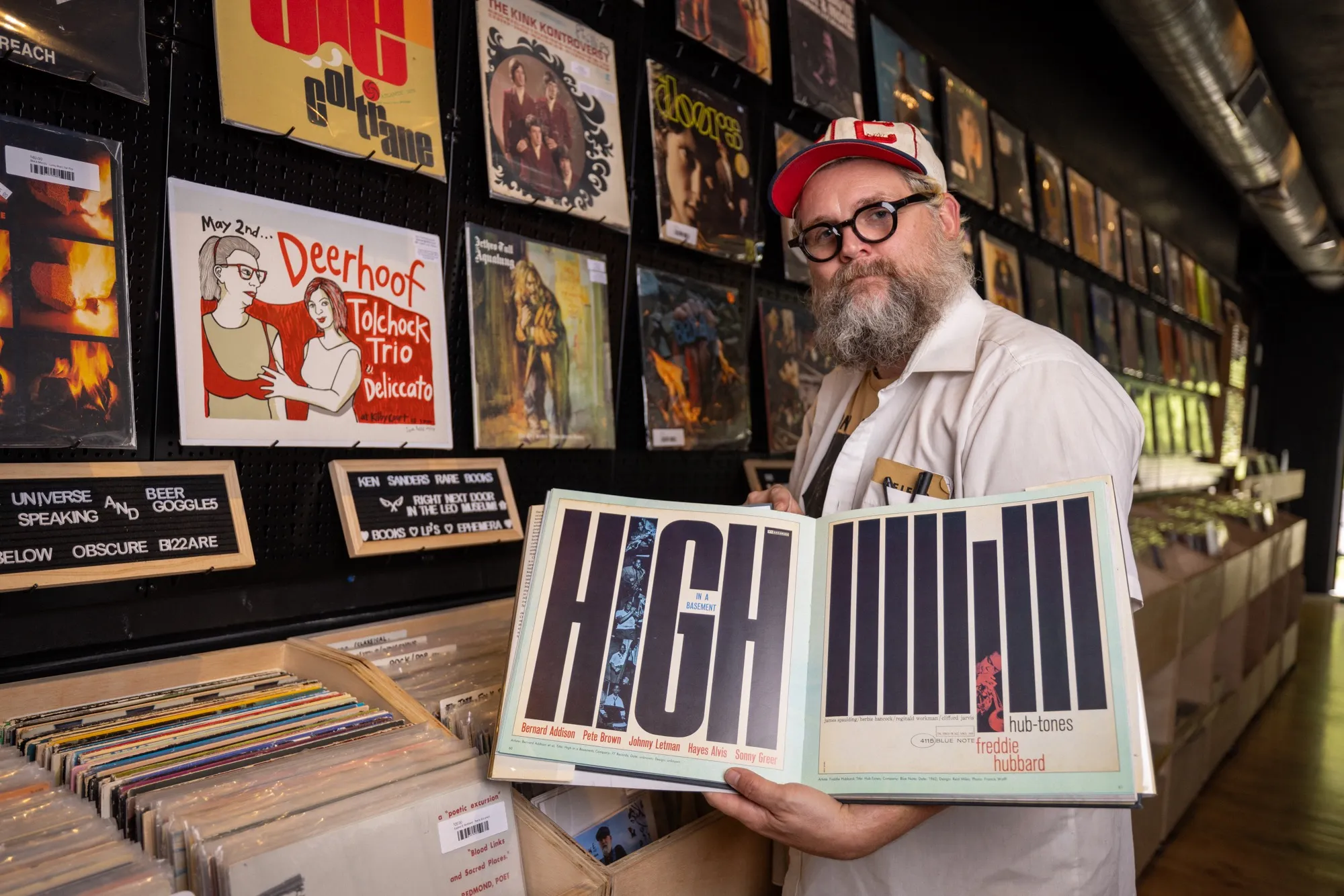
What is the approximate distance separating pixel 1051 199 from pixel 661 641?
4.01m

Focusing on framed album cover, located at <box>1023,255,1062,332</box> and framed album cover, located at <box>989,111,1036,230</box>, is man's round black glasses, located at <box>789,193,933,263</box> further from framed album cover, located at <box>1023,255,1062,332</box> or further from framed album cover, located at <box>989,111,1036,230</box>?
framed album cover, located at <box>1023,255,1062,332</box>

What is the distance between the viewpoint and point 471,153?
1811mm

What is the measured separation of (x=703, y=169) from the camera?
233cm

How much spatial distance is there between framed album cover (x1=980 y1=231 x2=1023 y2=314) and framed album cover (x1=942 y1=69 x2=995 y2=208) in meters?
0.17

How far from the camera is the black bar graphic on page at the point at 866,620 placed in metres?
0.99

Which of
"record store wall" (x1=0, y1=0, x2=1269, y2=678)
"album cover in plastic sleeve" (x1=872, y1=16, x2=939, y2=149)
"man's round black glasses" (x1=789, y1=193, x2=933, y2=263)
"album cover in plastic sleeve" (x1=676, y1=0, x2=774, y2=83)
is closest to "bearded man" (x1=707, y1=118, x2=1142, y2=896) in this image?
"man's round black glasses" (x1=789, y1=193, x2=933, y2=263)

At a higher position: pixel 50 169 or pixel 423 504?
pixel 50 169

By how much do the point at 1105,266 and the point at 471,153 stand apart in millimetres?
4360

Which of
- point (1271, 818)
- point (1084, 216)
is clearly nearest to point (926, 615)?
point (1271, 818)

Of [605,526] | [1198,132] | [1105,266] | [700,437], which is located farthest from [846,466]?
[1198,132]

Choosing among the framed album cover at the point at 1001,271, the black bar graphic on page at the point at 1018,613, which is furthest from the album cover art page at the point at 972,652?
the framed album cover at the point at 1001,271

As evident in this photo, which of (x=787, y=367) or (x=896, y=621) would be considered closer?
(x=896, y=621)

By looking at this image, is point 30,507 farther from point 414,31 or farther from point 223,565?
point 414,31

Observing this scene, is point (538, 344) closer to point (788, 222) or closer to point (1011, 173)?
point (788, 222)
